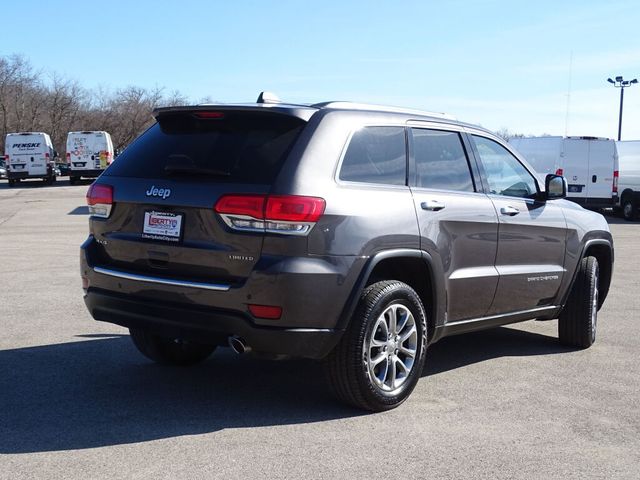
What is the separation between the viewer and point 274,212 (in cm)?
428

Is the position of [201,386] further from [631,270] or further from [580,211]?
[631,270]

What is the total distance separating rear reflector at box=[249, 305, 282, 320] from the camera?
4.28 m

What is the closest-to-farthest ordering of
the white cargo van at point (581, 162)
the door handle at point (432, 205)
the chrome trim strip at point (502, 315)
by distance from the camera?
1. the door handle at point (432, 205)
2. the chrome trim strip at point (502, 315)
3. the white cargo van at point (581, 162)

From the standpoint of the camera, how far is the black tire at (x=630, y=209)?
2322 cm

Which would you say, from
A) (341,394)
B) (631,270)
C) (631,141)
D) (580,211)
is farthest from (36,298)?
(631,141)

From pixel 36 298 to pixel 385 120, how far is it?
502 centimetres

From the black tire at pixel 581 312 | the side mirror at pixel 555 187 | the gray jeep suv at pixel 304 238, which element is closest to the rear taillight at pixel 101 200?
the gray jeep suv at pixel 304 238

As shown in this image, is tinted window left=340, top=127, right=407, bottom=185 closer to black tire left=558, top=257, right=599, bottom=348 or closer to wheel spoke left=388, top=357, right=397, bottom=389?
wheel spoke left=388, top=357, right=397, bottom=389

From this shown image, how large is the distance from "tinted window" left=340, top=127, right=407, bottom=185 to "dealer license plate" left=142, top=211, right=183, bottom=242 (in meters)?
0.99

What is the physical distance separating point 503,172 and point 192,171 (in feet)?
8.56

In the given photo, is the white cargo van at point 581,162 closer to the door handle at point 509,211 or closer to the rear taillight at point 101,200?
the door handle at point 509,211

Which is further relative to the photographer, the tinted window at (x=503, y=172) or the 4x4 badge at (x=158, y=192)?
the tinted window at (x=503, y=172)

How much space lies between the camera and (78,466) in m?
3.85

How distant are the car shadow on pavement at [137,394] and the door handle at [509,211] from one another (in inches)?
48.8
